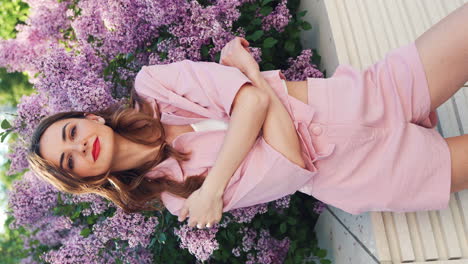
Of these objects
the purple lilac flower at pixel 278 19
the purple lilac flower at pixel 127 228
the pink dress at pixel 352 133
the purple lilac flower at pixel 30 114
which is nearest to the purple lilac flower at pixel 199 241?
the purple lilac flower at pixel 127 228

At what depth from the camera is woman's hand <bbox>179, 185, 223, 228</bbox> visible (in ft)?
3.79

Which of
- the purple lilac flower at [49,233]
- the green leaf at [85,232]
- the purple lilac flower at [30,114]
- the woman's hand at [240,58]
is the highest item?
the woman's hand at [240,58]

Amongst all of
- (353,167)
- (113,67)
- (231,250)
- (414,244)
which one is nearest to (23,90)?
(113,67)

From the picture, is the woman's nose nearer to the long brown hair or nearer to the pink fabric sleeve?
the long brown hair

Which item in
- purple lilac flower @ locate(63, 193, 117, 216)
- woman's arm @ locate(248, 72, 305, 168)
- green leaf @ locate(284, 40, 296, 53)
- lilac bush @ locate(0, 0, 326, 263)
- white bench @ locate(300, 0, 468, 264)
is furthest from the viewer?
green leaf @ locate(284, 40, 296, 53)

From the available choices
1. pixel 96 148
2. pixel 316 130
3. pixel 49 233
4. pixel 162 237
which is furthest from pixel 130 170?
pixel 49 233

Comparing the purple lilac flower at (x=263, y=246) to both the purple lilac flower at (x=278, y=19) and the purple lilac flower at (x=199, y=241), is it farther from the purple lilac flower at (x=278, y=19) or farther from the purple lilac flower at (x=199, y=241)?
the purple lilac flower at (x=278, y=19)

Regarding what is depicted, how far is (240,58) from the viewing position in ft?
4.15

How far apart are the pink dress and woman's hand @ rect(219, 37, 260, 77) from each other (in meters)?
0.06

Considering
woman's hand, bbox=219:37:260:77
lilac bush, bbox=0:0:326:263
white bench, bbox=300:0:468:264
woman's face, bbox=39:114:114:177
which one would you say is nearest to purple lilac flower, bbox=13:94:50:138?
lilac bush, bbox=0:0:326:263

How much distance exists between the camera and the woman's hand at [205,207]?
1.16 meters

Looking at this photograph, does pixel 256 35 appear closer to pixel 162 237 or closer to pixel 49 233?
pixel 162 237

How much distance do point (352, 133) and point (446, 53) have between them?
37 cm

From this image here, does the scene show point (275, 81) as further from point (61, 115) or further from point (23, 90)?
point (23, 90)
